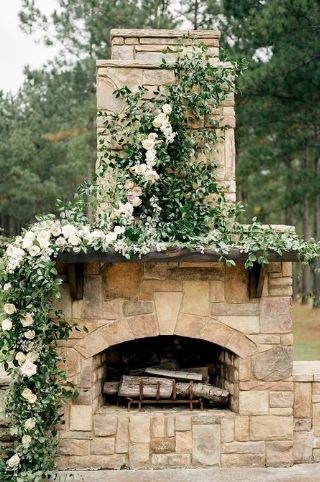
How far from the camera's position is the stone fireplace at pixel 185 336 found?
18.1 ft

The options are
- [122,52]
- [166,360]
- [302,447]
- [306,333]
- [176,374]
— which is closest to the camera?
[302,447]

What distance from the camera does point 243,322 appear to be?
5562 millimetres

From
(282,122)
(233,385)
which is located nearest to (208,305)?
(233,385)

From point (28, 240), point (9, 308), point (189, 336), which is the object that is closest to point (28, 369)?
point (9, 308)

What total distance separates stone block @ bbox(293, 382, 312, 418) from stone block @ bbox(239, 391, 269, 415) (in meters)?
0.30

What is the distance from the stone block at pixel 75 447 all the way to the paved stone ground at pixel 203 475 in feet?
0.55

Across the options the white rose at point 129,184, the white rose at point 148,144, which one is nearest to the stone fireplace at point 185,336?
the white rose at point 129,184

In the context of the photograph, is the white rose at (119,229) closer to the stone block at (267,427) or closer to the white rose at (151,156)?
the white rose at (151,156)

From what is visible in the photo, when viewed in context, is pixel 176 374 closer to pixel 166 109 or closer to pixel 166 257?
pixel 166 257

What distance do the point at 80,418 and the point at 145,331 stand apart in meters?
0.87

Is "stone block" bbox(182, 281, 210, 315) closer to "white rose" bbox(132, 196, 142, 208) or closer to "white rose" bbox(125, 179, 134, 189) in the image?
"white rose" bbox(132, 196, 142, 208)

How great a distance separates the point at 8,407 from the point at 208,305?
5.66ft

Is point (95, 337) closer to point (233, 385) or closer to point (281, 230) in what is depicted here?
point (233, 385)

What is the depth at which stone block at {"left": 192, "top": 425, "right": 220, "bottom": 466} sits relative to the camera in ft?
18.2
